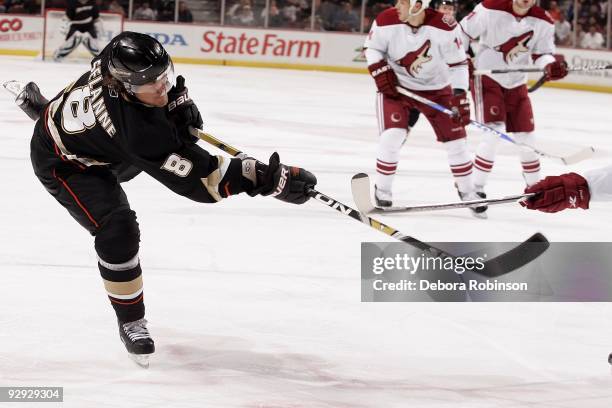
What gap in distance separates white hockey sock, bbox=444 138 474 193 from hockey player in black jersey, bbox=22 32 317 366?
2.37 meters

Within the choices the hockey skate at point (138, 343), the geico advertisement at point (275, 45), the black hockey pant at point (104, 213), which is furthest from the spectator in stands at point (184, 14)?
the hockey skate at point (138, 343)

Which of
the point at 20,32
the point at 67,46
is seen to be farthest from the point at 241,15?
the point at 20,32

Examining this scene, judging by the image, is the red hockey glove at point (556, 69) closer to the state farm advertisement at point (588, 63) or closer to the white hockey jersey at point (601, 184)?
the white hockey jersey at point (601, 184)

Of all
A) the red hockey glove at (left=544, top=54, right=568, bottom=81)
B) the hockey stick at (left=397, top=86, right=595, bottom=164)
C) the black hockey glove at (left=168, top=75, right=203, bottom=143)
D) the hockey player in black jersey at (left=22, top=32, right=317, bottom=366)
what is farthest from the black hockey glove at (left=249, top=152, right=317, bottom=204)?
the red hockey glove at (left=544, top=54, right=568, bottom=81)

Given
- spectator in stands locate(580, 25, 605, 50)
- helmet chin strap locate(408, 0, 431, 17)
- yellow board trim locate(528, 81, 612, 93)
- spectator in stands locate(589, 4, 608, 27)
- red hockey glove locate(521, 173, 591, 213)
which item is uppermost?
helmet chin strap locate(408, 0, 431, 17)

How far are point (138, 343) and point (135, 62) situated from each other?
76 cm

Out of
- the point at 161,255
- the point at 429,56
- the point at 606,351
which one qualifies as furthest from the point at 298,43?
the point at 606,351

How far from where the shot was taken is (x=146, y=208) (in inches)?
182

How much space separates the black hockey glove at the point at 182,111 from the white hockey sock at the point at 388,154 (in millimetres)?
2205

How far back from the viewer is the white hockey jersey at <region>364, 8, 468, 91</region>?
4.90m

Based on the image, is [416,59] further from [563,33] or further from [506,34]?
[563,33]

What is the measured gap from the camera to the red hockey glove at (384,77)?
16.0 ft

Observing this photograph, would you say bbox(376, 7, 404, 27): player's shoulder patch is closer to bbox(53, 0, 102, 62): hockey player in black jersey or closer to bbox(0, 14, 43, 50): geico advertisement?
bbox(53, 0, 102, 62): hockey player in black jersey

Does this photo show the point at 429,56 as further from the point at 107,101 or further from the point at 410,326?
the point at 107,101
